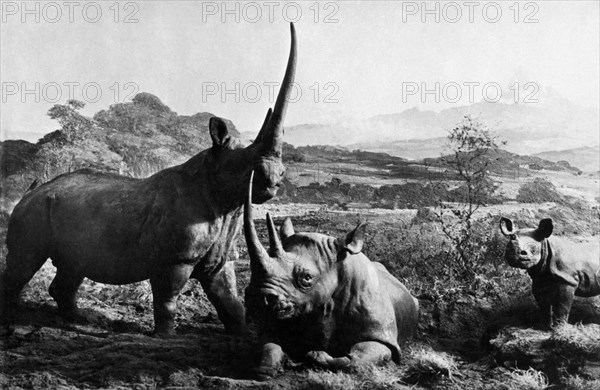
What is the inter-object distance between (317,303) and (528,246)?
2.28 m

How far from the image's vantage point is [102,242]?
7098mm

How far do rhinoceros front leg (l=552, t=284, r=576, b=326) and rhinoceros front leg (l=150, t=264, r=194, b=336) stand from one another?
11.4 feet

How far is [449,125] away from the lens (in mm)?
10352

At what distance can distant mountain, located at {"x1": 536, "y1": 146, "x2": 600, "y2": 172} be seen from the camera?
36.2ft

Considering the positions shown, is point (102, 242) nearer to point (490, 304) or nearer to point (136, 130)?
point (136, 130)

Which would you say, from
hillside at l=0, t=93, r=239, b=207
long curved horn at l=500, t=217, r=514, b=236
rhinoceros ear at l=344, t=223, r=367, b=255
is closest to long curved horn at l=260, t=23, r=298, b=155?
rhinoceros ear at l=344, t=223, r=367, b=255

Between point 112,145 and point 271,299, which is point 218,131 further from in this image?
point 112,145

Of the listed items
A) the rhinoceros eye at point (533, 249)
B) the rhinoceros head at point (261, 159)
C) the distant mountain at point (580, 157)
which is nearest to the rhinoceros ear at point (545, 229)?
the rhinoceros eye at point (533, 249)

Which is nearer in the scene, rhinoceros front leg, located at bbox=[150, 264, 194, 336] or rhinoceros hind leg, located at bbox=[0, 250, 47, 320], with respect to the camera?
rhinoceros front leg, located at bbox=[150, 264, 194, 336]

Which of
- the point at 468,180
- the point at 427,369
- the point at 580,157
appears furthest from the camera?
the point at 580,157

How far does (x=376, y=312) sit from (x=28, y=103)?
551cm

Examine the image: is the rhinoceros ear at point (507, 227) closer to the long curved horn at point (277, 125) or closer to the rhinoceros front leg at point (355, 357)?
the rhinoceros front leg at point (355, 357)

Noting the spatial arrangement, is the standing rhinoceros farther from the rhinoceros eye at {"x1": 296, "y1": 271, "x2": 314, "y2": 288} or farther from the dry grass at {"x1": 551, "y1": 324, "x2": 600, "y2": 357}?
the dry grass at {"x1": 551, "y1": 324, "x2": 600, "y2": 357}

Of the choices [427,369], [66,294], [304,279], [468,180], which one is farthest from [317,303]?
[468,180]
